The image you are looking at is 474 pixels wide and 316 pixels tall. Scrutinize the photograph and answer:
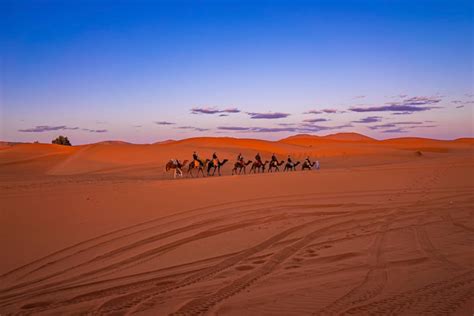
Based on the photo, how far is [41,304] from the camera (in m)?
5.53

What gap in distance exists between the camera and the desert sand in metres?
5.37

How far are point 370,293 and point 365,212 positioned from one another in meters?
6.60

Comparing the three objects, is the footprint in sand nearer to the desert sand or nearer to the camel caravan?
the desert sand

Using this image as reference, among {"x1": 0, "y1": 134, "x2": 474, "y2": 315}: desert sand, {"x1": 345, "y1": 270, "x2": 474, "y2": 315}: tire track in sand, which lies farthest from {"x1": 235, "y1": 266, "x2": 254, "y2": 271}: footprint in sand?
{"x1": 345, "y1": 270, "x2": 474, "y2": 315}: tire track in sand

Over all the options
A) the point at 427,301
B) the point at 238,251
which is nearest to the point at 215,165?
the point at 238,251

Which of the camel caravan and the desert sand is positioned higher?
the camel caravan

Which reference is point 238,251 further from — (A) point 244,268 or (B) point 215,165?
(B) point 215,165

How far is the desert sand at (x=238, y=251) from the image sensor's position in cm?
537

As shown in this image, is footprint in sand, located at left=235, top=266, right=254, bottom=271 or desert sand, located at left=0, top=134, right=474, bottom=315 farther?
footprint in sand, located at left=235, top=266, right=254, bottom=271

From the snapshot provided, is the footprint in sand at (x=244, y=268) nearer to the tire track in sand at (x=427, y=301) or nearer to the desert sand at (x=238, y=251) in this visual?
the desert sand at (x=238, y=251)

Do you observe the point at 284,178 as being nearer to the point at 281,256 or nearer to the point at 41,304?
the point at 281,256

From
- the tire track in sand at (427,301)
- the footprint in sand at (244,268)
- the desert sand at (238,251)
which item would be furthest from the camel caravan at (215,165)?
the tire track in sand at (427,301)

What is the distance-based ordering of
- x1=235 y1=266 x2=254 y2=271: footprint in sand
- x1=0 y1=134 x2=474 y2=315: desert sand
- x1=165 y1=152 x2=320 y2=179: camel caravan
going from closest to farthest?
1. x1=0 y1=134 x2=474 y2=315: desert sand
2. x1=235 y1=266 x2=254 y2=271: footprint in sand
3. x1=165 y1=152 x2=320 y2=179: camel caravan

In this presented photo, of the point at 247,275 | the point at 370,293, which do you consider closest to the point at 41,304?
the point at 247,275
